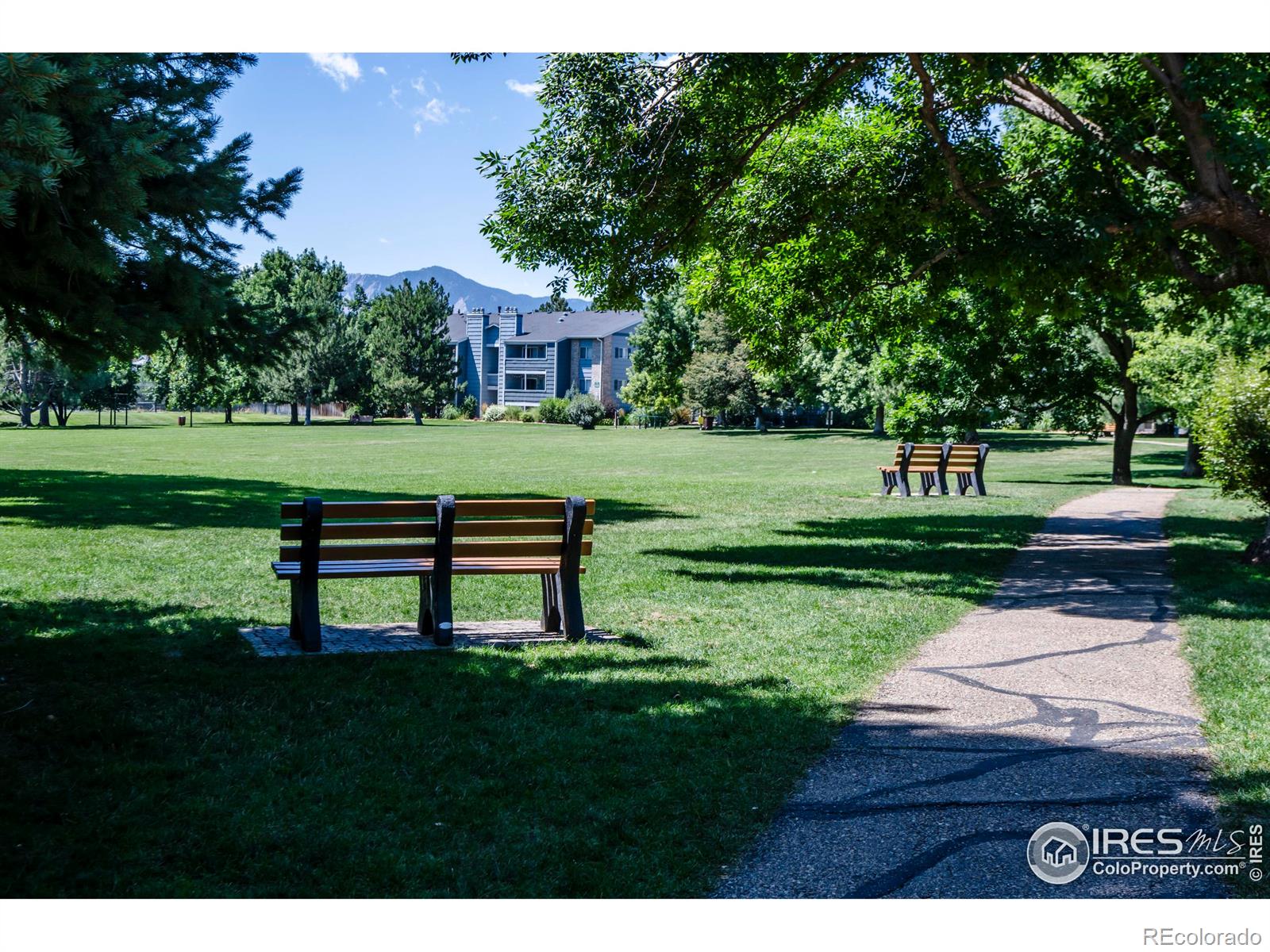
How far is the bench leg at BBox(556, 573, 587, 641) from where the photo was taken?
7723mm

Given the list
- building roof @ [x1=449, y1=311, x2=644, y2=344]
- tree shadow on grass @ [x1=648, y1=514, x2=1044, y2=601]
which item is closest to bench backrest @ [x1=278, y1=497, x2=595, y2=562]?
tree shadow on grass @ [x1=648, y1=514, x2=1044, y2=601]

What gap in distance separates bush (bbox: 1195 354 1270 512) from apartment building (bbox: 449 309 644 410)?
73549 mm

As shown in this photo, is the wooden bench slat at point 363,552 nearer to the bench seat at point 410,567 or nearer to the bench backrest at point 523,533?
the bench seat at point 410,567

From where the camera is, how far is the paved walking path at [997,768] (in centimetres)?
391

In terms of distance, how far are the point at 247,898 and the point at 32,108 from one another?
324cm

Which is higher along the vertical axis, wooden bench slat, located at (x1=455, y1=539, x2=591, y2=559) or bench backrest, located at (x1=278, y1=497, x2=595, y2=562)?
bench backrest, located at (x1=278, y1=497, x2=595, y2=562)

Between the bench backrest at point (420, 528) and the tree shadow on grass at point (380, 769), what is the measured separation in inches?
31.7

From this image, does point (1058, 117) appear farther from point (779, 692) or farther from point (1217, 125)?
point (779, 692)

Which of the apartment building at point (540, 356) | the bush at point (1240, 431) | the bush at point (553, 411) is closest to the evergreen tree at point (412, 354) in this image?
the apartment building at point (540, 356)

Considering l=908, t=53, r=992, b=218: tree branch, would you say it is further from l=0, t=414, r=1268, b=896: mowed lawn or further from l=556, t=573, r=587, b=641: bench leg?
l=556, t=573, r=587, b=641: bench leg

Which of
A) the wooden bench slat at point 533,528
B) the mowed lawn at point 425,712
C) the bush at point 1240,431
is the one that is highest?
the bush at point 1240,431

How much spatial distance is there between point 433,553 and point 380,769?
9.29 ft

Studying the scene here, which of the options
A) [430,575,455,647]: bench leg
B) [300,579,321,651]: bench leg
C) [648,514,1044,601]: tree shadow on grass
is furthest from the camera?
[648,514,1044,601]: tree shadow on grass

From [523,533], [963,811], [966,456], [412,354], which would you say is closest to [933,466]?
[966,456]
